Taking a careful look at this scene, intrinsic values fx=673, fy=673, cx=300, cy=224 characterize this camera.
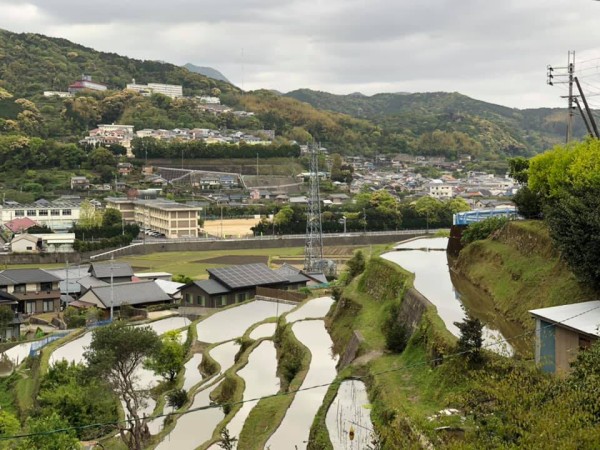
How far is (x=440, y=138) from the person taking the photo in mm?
108312

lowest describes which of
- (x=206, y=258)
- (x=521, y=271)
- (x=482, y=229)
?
(x=206, y=258)

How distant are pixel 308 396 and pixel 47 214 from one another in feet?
153

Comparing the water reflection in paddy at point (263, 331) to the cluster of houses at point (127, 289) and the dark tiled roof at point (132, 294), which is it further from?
the dark tiled roof at point (132, 294)

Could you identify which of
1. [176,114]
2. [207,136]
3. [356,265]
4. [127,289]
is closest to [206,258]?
[127,289]

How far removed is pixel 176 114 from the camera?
327 ft

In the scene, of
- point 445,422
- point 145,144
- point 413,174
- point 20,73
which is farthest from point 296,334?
point 20,73

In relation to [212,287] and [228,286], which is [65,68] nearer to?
[212,287]

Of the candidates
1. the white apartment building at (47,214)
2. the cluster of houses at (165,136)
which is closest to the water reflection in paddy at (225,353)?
the white apartment building at (47,214)

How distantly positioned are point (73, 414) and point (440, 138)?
326 ft

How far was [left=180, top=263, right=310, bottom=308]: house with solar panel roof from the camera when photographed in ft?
81.6

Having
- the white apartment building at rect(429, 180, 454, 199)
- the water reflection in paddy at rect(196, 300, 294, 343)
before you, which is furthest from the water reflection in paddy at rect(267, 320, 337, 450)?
the white apartment building at rect(429, 180, 454, 199)

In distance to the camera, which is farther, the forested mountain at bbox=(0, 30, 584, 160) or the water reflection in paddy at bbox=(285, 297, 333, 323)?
the forested mountain at bbox=(0, 30, 584, 160)

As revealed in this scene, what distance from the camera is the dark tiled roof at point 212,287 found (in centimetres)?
2478

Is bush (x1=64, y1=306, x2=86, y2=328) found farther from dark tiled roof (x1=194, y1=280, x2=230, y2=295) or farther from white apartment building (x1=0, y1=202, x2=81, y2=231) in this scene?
white apartment building (x1=0, y1=202, x2=81, y2=231)
